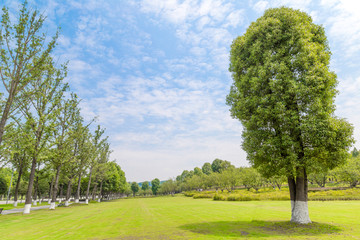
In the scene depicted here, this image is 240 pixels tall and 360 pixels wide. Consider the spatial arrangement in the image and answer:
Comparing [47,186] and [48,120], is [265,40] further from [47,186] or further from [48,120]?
[47,186]

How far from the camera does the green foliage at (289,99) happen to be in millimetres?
11977

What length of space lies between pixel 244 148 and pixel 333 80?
755 cm

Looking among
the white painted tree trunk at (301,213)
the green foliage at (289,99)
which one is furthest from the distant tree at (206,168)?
the green foliage at (289,99)

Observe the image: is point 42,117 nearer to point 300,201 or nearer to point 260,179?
point 300,201

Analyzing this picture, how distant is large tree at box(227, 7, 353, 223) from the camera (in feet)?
39.4

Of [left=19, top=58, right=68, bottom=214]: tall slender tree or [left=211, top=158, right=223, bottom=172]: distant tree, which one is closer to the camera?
[left=19, top=58, right=68, bottom=214]: tall slender tree

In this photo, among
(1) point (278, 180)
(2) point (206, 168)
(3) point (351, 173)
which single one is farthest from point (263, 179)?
(2) point (206, 168)

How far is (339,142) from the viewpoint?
458 inches

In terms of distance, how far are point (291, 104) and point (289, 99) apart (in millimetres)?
499

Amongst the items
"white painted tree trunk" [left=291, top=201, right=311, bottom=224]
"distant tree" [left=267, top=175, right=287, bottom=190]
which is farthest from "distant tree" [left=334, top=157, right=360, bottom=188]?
"white painted tree trunk" [left=291, top=201, right=311, bottom=224]

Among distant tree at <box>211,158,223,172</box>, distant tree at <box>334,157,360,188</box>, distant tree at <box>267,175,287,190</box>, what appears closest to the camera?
distant tree at <box>267,175,287,190</box>

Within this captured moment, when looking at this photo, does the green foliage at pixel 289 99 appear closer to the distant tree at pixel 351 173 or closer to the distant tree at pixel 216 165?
the distant tree at pixel 351 173

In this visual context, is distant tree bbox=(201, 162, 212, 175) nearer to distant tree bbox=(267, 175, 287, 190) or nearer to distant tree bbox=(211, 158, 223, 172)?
distant tree bbox=(211, 158, 223, 172)

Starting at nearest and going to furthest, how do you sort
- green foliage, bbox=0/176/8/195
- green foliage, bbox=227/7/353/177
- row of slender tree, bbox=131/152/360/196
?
green foliage, bbox=227/7/353/177, row of slender tree, bbox=131/152/360/196, green foliage, bbox=0/176/8/195
